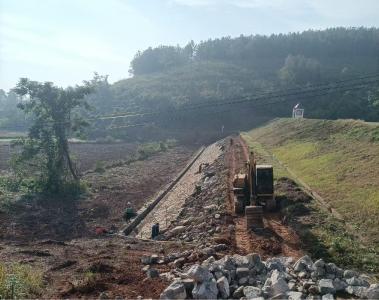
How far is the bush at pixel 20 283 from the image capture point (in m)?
11.2

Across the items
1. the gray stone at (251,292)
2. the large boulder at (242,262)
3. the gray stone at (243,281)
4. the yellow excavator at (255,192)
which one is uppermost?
the yellow excavator at (255,192)

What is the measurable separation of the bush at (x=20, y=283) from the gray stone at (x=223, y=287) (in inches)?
199

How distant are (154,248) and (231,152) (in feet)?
96.7

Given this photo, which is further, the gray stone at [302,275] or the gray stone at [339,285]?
the gray stone at [302,275]

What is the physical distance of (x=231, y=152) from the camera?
46312 millimetres

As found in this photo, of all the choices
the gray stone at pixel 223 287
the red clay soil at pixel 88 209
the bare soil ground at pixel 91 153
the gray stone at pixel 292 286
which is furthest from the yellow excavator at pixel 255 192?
the bare soil ground at pixel 91 153

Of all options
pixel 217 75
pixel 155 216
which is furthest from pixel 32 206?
pixel 217 75

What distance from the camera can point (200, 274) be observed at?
11.2m

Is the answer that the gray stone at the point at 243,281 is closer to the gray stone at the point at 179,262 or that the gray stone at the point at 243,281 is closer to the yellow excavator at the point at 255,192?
the gray stone at the point at 179,262

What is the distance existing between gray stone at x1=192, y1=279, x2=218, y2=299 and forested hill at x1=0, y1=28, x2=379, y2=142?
27589 millimetres

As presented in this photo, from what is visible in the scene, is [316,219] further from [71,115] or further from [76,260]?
[71,115]

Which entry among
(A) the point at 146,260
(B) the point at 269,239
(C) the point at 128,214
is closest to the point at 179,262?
(A) the point at 146,260

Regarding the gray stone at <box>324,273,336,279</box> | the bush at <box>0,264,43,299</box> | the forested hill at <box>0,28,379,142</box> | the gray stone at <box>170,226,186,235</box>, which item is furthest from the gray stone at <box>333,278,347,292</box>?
the forested hill at <box>0,28,379,142</box>

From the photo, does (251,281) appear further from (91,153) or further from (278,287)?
(91,153)
